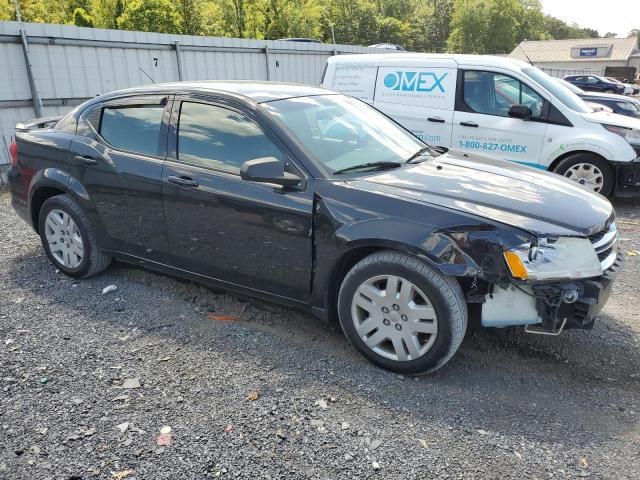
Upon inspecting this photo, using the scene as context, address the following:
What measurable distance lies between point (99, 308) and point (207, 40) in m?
9.58

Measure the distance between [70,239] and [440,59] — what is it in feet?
17.5

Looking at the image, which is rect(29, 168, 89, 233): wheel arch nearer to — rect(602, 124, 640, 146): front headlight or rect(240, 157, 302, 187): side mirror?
rect(240, 157, 302, 187): side mirror

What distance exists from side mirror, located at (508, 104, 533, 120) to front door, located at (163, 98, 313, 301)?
446 centimetres

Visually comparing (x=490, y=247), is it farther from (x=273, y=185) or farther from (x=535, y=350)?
(x=273, y=185)

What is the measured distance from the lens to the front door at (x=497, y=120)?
693 centimetres

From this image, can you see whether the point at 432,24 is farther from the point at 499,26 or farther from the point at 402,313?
the point at 402,313

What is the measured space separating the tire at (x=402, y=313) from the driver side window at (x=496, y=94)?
4820 mm

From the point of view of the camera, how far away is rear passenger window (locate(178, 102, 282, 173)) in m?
3.53

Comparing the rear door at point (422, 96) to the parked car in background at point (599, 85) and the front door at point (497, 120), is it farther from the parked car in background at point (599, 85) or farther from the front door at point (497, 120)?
the parked car in background at point (599, 85)

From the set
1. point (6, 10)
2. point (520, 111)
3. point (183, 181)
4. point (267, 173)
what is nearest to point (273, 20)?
point (6, 10)

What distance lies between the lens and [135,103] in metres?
4.16

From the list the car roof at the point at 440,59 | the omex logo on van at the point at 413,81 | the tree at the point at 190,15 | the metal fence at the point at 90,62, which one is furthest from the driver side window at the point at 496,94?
the tree at the point at 190,15

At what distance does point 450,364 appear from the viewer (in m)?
3.34

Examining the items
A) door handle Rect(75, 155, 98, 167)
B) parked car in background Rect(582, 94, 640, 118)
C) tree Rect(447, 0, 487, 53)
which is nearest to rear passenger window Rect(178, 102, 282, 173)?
door handle Rect(75, 155, 98, 167)
